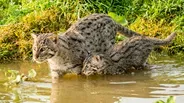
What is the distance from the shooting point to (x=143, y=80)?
8562 millimetres

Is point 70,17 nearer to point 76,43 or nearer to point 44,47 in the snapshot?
point 76,43

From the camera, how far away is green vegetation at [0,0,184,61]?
10.4 meters

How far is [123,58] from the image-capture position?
909 cm

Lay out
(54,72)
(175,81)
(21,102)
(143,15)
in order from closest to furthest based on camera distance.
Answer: (21,102) < (175,81) < (54,72) < (143,15)

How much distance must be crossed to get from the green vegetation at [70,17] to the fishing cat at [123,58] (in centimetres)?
96

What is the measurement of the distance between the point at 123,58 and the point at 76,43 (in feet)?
2.56

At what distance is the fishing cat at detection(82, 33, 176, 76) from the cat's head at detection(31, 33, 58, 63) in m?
0.57

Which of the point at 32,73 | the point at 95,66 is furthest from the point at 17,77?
the point at 95,66

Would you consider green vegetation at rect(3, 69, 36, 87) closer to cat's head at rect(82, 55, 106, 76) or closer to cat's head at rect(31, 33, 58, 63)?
cat's head at rect(31, 33, 58, 63)

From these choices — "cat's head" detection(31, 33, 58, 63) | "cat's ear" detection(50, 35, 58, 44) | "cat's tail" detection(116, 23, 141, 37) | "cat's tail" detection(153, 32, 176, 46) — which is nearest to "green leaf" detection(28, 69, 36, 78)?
"cat's head" detection(31, 33, 58, 63)

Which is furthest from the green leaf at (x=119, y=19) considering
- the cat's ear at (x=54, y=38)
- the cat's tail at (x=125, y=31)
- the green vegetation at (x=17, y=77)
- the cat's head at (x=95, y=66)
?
the green vegetation at (x=17, y=77)

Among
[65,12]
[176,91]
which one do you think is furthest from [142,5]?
[176,91]

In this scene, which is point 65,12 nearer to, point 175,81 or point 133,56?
point 133,56

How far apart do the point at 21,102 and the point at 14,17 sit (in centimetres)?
381
